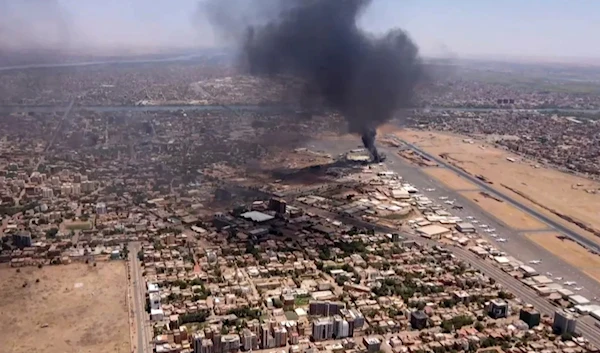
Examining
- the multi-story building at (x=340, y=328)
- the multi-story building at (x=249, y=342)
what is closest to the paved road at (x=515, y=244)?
the multi-story building at (x=340, y=328)

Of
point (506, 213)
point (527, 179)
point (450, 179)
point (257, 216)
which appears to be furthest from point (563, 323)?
point (527, 179)

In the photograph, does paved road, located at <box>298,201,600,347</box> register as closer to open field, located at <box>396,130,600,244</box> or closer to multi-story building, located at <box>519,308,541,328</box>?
multi-story building, located at <box>519,308,541,328</box>

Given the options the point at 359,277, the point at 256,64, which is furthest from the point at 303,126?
the point at 359,277

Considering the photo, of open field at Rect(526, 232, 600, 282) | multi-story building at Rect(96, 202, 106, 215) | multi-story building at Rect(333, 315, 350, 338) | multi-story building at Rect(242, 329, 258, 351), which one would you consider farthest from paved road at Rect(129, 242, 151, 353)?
open field at Rect(526, 232, 600, 282)

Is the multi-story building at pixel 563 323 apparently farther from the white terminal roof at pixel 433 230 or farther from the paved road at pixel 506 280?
the white terminal roof at pixel 433 230

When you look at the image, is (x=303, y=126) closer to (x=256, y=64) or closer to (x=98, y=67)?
(x=256, y=64)

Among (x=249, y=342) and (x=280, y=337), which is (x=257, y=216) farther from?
(x=249, y=342)
